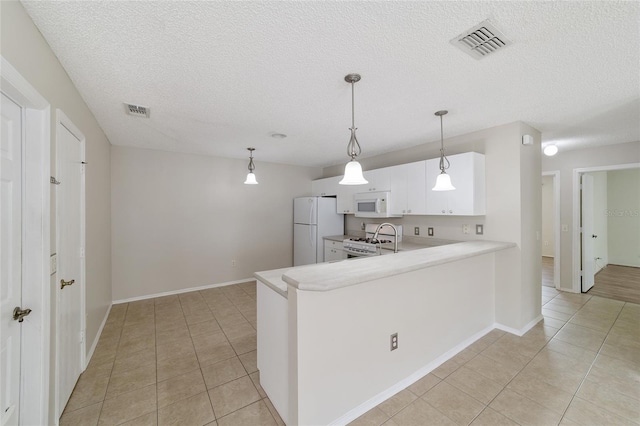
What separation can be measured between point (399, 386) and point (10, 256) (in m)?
2.58

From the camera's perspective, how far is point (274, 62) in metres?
1.73

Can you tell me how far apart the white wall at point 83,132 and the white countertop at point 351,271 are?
4.74 feet

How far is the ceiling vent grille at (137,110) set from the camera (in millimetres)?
2484

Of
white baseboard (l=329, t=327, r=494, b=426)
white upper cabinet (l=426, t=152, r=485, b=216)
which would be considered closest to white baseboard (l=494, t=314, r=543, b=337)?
white baseboard (l=329, t=327, r=494, b=426)

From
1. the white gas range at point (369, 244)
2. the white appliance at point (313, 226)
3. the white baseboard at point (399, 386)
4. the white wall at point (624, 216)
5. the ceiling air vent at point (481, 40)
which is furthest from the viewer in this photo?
the white wall at point (624, 216)

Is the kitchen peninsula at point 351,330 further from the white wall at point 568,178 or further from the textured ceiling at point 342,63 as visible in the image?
the white wall at point 568,178

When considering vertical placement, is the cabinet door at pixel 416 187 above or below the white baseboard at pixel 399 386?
above

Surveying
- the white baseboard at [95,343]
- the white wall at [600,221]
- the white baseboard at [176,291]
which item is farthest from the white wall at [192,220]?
the white wall at [600,221]

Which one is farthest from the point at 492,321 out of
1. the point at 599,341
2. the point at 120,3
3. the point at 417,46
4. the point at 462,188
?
the point at 120,3

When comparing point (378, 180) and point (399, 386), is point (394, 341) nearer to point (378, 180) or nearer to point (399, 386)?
point (399, 386)

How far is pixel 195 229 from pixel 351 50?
3973 mm

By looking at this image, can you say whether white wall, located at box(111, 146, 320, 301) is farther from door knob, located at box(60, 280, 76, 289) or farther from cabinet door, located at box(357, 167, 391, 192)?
door knob, located at box(60, 280, 76, 289)

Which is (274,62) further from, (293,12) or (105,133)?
(105,133)

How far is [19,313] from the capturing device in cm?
132
